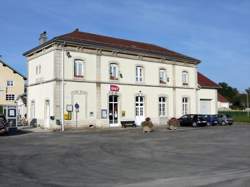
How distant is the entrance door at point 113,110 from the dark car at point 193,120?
7328 millimetres

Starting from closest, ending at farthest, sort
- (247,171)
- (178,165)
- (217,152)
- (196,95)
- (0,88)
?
(247,171), (178,165), (217,152), (196,95), (0,88)

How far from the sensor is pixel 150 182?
9742 mm

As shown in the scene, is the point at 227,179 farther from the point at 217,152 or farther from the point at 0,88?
the point at 0,88

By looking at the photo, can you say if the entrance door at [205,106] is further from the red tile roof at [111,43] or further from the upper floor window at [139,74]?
the upper floor window at [139,74]

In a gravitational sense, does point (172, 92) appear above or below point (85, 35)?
below

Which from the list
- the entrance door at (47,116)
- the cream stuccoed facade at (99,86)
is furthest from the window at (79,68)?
the entrance door at (47,116)

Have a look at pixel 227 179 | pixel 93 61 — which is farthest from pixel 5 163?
pixel 93 61

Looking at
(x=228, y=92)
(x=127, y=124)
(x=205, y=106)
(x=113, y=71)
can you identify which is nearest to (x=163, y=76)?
(x=113, y=71)

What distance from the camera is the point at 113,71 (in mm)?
38250

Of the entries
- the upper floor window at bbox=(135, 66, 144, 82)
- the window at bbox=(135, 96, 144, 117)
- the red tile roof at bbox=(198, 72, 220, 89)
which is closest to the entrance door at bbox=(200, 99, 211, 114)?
the red tile roof at bbox=(198, 72, 220, 89)

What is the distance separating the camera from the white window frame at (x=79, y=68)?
117 ft

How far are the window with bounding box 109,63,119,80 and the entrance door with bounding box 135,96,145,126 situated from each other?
3.33 metres

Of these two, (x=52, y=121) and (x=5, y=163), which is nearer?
(x=5, y=163)

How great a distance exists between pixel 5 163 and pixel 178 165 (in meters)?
5.61
